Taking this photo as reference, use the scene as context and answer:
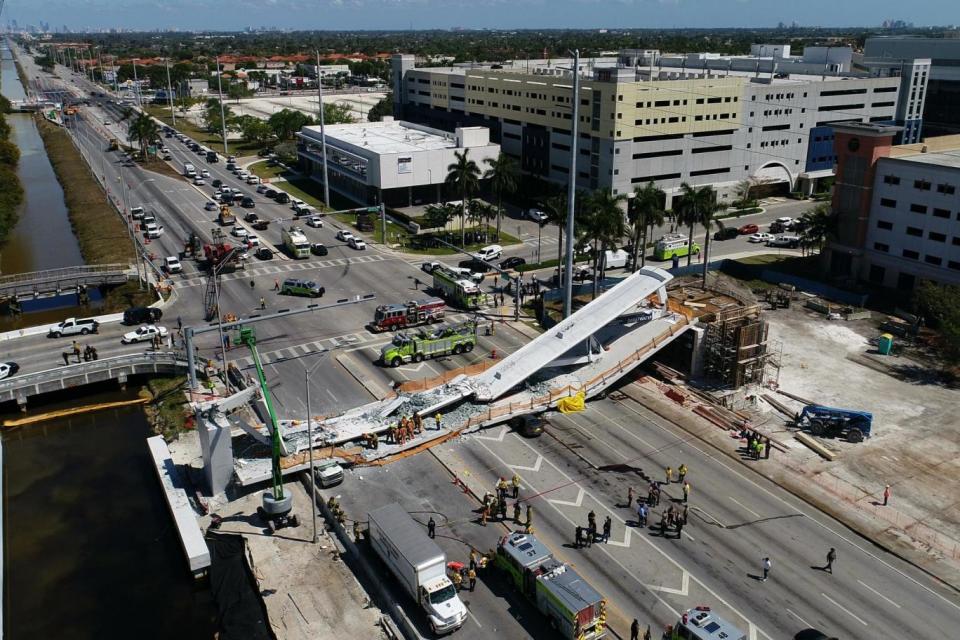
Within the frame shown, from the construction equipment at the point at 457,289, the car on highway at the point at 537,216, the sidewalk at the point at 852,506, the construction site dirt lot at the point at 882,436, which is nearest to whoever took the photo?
the sidewalk at the point at 852,506

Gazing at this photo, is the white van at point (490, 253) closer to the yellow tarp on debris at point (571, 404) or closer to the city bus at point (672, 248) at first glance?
the city bus at point (672, 248)

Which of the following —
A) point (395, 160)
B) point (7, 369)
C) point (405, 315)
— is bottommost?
point (7, 369)

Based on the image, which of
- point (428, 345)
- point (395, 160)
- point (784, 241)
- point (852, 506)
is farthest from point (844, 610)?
point (395, 160)

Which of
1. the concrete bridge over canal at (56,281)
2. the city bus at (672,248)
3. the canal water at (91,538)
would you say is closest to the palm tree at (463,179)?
the city bus at (672,248)

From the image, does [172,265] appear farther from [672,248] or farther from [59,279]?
[672,248]

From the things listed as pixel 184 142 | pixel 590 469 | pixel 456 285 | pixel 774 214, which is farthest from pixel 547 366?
pixel 184 142

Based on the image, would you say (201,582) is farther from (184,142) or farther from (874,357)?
(184,142)
